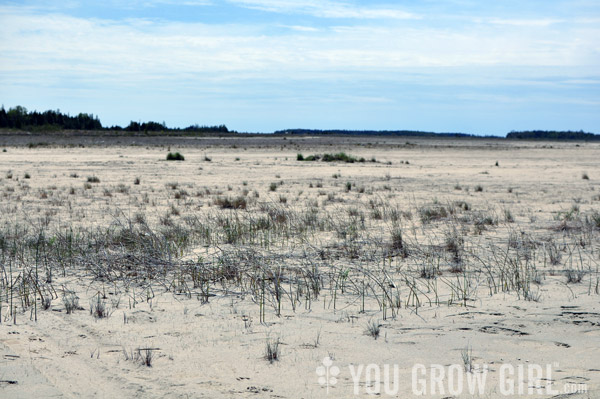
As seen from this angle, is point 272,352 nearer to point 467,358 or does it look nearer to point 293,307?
point 293,307

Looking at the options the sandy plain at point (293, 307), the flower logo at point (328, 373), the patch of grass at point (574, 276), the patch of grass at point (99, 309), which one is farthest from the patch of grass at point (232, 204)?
the flower logo at point (328, 373)

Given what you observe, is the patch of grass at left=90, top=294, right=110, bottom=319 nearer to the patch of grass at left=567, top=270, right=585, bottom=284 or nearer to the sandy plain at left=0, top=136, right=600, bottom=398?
the sandy plain at left=0, top=136, right=600, bottom=398

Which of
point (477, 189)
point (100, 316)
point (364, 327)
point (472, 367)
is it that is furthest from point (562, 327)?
point (477, 189)

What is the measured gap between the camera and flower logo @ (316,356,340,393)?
4.25 metres

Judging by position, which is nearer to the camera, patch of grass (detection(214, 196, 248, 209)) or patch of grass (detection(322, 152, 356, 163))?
patch of grass (detection(214, 196, 248, 209))

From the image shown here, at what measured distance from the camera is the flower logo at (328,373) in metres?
4.25

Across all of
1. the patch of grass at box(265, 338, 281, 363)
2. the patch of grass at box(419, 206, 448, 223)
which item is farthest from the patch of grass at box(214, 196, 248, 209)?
the patch of grass at box(265, 338, 281, 363)

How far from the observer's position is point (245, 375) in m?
4.36

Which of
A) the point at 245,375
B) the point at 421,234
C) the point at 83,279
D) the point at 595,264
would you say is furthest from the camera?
the point at 421,234

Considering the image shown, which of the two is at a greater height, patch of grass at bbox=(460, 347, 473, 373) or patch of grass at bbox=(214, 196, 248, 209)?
patch of grass at bbox=(214, 196, 248, 209)

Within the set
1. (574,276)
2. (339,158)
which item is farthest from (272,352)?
(339,158)

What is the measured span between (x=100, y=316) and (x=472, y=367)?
3.30 m

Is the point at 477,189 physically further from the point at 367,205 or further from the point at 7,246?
the point at 7,246

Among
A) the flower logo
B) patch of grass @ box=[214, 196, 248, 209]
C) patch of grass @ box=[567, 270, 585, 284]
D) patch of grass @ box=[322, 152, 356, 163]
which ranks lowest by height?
the flower logo
